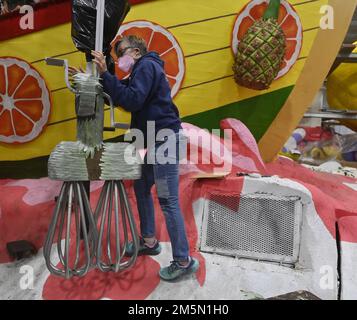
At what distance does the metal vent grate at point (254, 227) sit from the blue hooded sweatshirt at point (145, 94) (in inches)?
22.7

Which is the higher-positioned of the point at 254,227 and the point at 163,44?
the point at 163,44

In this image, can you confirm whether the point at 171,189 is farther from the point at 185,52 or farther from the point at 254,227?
the point at 185,52

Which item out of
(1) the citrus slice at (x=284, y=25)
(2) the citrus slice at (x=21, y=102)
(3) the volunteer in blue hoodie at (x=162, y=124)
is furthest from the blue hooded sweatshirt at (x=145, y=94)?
(1) the citrus slice at (x=284, y=25)

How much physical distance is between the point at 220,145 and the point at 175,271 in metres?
1.01

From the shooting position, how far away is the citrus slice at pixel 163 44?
263 centimetres

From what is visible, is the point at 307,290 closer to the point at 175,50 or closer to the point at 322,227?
the point at 322,227

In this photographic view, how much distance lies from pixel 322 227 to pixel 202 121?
1092mm

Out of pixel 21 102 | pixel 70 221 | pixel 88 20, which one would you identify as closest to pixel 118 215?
pixel 70 221

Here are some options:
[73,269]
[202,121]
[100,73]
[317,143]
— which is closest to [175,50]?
[202,121]

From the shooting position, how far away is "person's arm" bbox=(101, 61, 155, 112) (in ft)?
6.34

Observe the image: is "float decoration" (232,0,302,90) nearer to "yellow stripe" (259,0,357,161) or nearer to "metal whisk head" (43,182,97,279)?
"yellow stripe" (259,0,357,161)

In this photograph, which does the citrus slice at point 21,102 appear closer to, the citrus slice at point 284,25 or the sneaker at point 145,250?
the sneaker at point 145,250

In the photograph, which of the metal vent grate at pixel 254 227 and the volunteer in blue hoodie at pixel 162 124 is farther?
the metal vent grate at pixel 254 227

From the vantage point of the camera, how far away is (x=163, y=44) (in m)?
2.67
